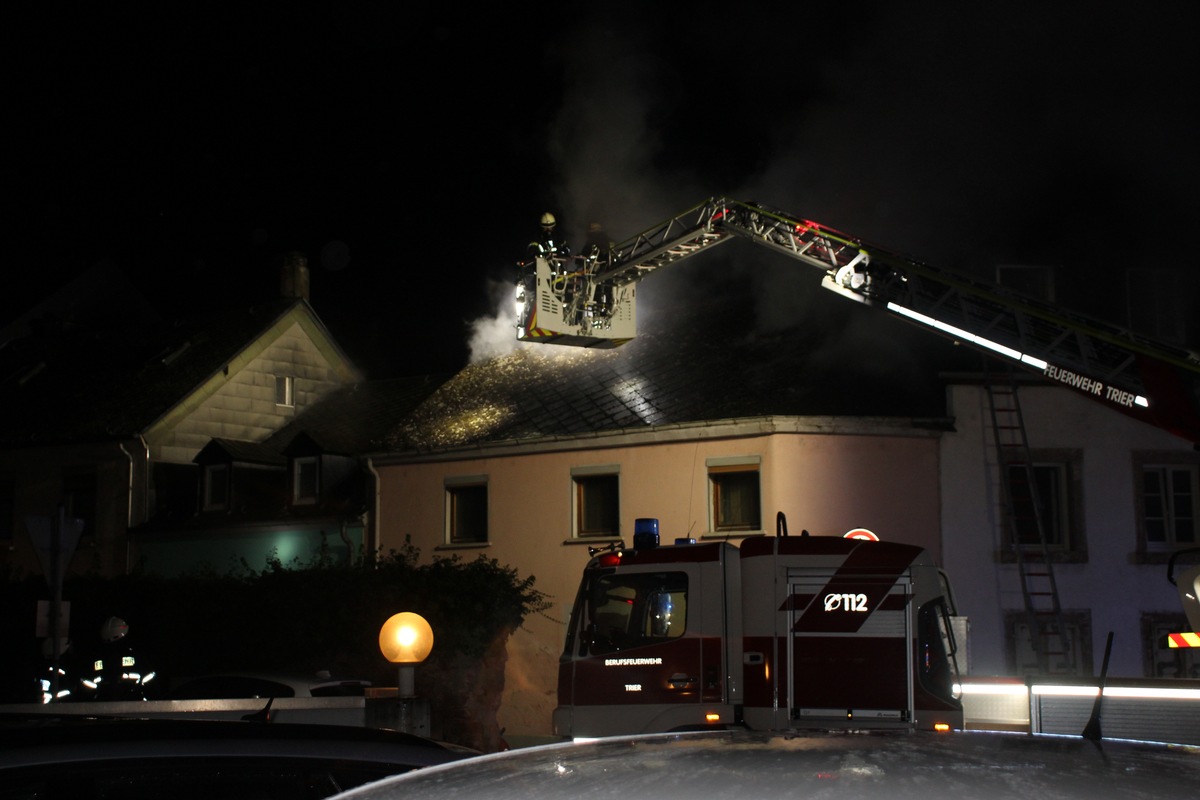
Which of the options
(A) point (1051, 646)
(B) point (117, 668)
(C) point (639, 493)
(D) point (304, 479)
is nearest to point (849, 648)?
(A) point (1051, 646)

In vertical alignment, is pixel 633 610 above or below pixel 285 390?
below

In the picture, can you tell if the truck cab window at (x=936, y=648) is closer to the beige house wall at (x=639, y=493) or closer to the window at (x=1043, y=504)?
the beige house wall at (x=639, y=493)

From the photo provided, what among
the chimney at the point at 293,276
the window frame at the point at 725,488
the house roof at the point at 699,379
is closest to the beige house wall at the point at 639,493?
the window frame at the point at 725,488

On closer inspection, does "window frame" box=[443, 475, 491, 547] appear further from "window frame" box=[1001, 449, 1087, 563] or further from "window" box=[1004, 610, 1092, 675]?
"window" box=[1004, 610, 1092, 675]

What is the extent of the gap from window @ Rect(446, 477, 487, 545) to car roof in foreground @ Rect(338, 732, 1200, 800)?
20430mm

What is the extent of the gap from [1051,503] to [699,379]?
→ 19.4ft

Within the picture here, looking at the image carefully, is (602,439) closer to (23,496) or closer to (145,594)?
(145,594)

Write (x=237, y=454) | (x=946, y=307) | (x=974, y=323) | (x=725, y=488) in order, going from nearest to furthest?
(x=974, y=323), (x=946, y=307), (x=725, y=488), (x=237, y=454)

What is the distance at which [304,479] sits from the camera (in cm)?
2700

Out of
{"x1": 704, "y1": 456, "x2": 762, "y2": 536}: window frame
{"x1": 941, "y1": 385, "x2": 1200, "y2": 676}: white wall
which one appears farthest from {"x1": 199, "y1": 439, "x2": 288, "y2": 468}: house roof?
{"x1": 941, "y1": 385, "x2": 1200, "y2": 676}: white wall

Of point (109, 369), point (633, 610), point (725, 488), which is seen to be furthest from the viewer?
point (109, 369)

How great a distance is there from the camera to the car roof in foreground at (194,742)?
3449 millimetres

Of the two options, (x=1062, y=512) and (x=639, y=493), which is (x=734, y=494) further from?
(x=1062, y=512)

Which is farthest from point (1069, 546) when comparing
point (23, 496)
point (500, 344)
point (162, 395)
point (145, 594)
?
point (23, 496)
